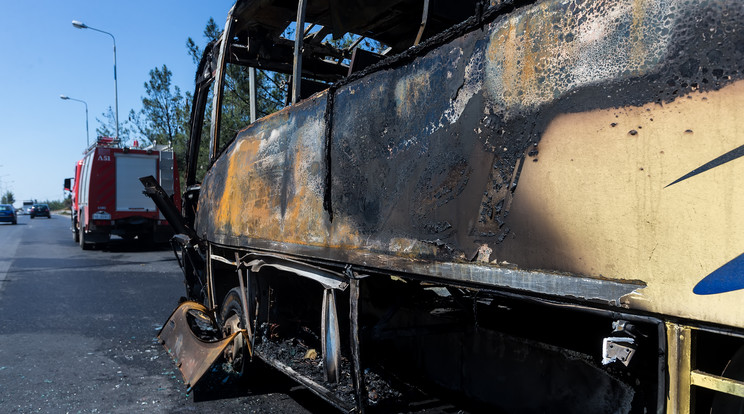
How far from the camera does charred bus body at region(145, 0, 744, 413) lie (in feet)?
4.25

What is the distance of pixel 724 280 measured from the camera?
1209 millimetres

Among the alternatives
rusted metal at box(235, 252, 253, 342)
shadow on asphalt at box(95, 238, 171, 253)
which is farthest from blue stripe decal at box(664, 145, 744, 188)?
shadow on asphalt at box(95, 238, 171, 253)

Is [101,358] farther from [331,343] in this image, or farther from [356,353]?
[356,353]

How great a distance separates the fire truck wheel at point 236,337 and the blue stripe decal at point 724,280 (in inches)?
130

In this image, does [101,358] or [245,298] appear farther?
[101,358]

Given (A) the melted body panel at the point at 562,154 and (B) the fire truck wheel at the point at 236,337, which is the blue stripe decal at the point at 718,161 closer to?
(A) the melted body panel at the point at 562,154

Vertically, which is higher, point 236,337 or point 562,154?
point 562,154

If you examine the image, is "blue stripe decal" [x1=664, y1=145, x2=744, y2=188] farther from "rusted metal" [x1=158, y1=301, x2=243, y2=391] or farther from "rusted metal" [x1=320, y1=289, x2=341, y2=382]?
"rusted metal" [x1=158, y1=301, x2=243, y2=391]

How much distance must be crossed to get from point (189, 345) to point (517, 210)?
136 inches

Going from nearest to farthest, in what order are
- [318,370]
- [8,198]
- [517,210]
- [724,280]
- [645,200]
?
[724,280] < [645,200] < [517,210] < [318,370] < [8,198]

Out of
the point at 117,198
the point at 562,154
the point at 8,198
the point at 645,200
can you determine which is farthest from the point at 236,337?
the point at 8,198

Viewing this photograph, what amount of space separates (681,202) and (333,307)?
1.82 metres

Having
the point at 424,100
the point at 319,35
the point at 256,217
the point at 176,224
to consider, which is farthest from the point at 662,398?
the point at 176,224

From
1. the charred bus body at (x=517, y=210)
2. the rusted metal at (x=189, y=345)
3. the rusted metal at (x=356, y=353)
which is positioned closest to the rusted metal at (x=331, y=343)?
the charred bus body at (x=517, y=210)
